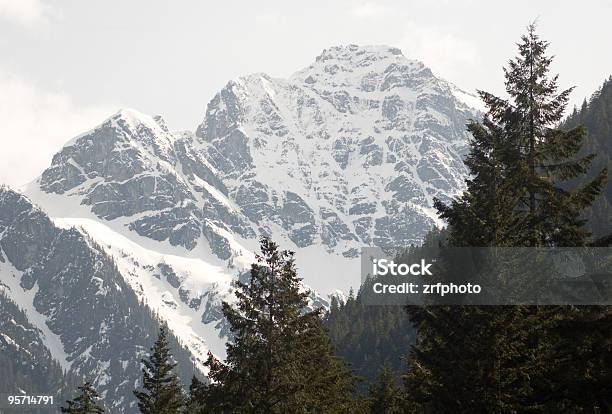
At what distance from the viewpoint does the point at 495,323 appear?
2045 centimetres

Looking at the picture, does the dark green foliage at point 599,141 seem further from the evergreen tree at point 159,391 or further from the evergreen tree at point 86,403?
the evergreen tree at point 86,403

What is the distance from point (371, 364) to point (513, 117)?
14605 centimetres

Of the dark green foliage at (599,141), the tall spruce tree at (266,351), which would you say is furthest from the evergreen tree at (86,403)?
the dark green foliage at (599,141)

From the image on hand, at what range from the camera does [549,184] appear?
25.1 m

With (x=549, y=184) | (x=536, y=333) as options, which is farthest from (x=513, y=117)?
(x=536, y=333)

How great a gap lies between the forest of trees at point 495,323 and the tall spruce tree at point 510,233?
1.3 inches

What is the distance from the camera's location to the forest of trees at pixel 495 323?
67.8ft

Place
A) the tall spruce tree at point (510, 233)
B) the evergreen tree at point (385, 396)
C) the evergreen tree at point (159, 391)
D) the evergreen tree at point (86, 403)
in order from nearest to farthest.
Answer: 1. the tall spruce tree at point (510, 233)
2. the evergreen tree at point (86, 403)
3. the evergreen tree at point (159, 391)
4. the evergreen tree at point (385, 396)

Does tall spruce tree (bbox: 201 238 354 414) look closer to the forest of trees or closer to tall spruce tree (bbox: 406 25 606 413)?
the forest of trees

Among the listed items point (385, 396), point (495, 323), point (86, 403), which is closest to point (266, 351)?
point (495, 323)

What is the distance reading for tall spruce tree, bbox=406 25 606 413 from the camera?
67.2ft

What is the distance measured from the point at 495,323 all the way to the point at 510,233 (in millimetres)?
2543

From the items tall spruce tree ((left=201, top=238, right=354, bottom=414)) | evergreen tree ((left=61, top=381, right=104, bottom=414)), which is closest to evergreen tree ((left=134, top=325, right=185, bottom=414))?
evergreen tree ((left=61, top=381, right=104, bottom=414))

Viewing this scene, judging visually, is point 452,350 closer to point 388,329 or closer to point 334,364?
point 334,364
